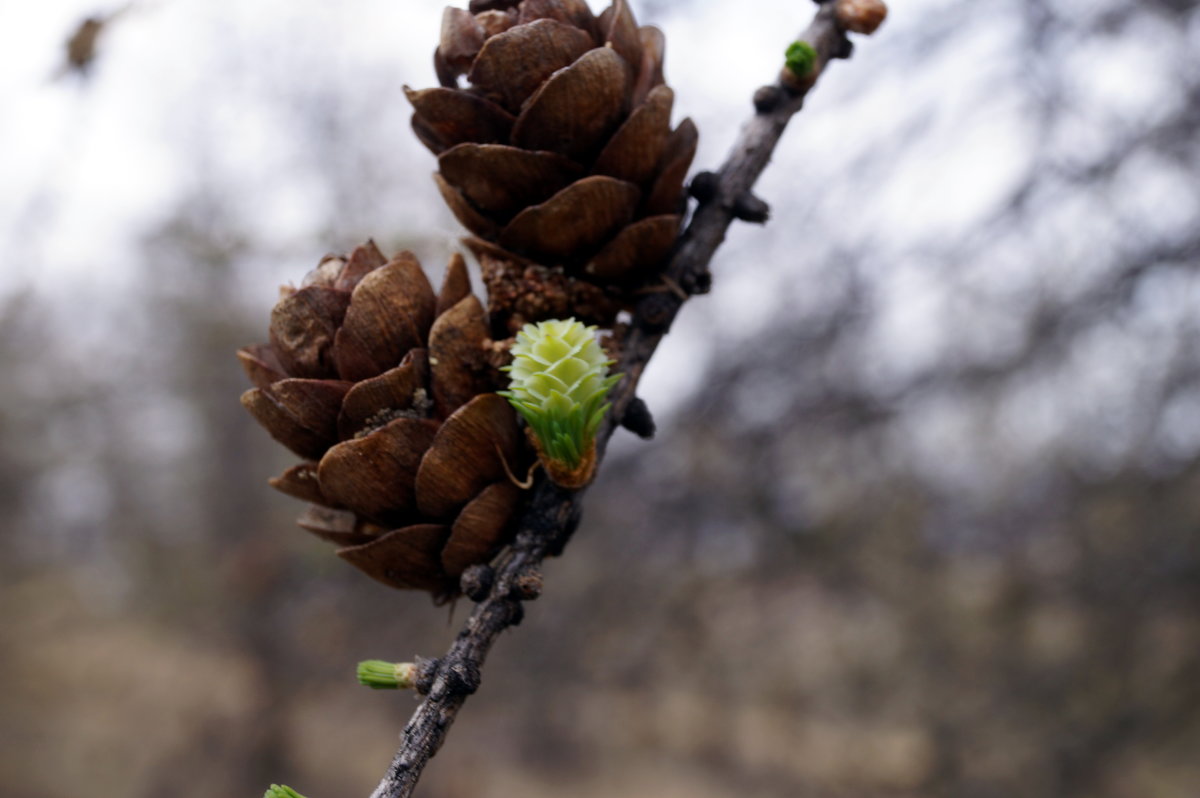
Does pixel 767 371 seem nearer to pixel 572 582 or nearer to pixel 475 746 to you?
pixel 572 582

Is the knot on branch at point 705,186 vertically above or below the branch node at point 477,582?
above

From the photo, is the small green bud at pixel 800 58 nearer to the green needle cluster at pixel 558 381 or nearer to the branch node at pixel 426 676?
the green needle cluster at pixel 558 381

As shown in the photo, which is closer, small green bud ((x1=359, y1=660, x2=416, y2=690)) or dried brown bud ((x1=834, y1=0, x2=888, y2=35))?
small green bud ((x1=359, y1=660, x2=416, y2=690))

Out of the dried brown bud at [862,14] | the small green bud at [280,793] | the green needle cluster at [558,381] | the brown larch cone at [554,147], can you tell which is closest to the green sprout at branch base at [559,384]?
the green needle cluster at [558,381]

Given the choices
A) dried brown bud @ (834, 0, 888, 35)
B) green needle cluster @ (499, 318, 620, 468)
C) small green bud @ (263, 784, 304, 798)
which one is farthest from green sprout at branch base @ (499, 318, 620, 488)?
dried brown bud @ (834, 0, 888, 35)

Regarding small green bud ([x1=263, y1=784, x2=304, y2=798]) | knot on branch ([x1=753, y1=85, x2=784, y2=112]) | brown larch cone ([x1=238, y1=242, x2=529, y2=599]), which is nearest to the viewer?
small green bud ([x1=263, y1=784, x2=304, y2=798])

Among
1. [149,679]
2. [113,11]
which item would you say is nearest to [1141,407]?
[113,11]

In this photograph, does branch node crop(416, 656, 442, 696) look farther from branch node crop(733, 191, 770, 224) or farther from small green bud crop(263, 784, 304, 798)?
branch node crop(733, 191, 770, 224)

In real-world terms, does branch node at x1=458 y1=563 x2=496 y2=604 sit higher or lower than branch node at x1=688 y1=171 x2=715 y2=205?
lower
